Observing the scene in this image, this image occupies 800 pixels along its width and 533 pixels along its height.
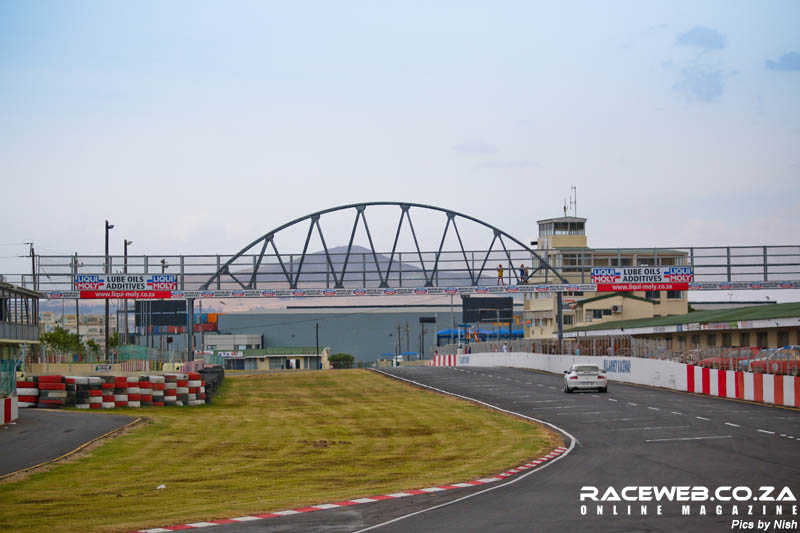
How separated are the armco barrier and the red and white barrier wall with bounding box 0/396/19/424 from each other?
2541 cm

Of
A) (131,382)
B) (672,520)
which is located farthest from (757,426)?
(131,382)

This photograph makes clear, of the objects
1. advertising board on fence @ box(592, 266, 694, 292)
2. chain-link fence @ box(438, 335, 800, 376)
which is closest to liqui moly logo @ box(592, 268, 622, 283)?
advertising board on fence @ box(592, 266, 694, 292)

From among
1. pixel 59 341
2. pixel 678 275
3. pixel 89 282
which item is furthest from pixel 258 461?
pixel 59 341

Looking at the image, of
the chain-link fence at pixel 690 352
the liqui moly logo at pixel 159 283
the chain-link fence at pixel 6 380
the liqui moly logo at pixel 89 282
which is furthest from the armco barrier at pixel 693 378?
the liqui moly logo at pixel 89 282

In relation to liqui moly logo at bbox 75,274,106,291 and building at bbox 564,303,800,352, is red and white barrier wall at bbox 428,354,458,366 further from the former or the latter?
liqui moly logo at bbox 75,274,106,291

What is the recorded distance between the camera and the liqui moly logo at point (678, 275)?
62.2 metres

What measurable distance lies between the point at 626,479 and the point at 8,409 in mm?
19010

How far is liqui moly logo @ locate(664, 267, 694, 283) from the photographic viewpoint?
62.2m

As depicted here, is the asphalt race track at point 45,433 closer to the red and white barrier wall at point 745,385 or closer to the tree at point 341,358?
the red and white barrier wall at point 745,385

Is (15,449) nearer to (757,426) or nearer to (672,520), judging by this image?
(672,520)

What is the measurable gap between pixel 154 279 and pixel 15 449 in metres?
40.0

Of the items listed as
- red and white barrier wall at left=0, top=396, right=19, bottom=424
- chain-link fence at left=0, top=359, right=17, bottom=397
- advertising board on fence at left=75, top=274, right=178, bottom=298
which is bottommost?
red and white barrier wall at left=0, top=396, right=19, bottom=424

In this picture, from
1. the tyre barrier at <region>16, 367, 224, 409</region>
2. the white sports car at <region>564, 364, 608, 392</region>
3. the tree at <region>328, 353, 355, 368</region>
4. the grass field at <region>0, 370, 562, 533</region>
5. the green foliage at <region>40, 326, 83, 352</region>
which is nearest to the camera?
the grass field at <region>0, 370, 562, 533</region>

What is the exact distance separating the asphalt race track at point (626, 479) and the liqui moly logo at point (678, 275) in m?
30.0
